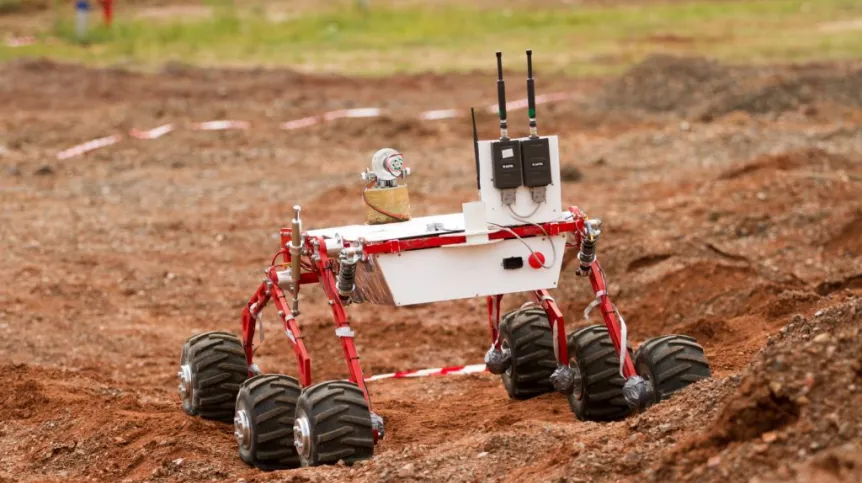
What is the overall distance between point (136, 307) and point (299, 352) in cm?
575

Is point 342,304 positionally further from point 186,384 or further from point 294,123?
point 294,123

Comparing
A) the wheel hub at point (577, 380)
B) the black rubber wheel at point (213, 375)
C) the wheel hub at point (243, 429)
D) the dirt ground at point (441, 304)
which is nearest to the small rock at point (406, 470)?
the dirt ground at point (441, 304)

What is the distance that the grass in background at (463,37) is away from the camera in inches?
1261

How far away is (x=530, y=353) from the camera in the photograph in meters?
9.13

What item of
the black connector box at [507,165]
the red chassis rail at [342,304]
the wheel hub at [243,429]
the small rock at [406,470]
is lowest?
the wheel hub at [243,429]

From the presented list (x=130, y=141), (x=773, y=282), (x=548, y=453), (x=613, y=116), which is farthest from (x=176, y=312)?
(x=613, y=116)

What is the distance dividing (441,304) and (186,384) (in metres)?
4.72

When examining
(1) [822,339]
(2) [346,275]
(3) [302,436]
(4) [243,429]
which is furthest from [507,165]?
(1) [822,339]

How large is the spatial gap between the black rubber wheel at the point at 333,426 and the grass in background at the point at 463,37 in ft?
77.0

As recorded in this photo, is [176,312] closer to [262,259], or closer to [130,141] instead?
[262,259]

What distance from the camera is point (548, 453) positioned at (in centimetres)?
686

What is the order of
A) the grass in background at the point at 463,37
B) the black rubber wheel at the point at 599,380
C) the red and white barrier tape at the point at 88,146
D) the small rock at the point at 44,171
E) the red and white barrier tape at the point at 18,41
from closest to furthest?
the black rubber wheel at the point at 599,380, the small rock at the point at 44,171, the red and white barrier tape at the point at 88,146, the grass in background at the point at 463,37, the red and white barrier tape at the point at 18,41

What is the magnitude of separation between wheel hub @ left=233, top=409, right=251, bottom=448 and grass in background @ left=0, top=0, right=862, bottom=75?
75.8ft

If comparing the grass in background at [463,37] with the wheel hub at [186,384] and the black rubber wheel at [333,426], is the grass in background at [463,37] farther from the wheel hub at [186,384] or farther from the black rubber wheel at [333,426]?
the black rubber wheel at [333,426]
